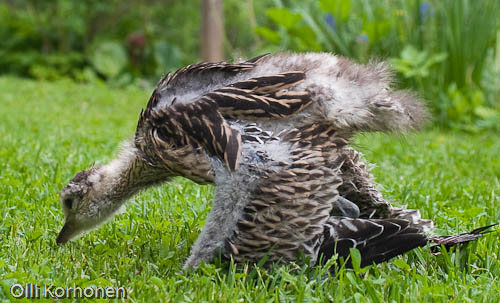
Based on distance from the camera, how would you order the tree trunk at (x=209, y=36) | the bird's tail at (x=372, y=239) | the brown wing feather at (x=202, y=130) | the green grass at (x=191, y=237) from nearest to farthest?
A: the green grass at (x=191, y=237) < the brown wing feather at (x=202, y=130) < the bird's tail at (x=372, y=239) < the tree trunk at (x=209, y=36)

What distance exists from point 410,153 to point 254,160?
11.8 feet

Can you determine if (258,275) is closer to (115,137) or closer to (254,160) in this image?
(254,160)

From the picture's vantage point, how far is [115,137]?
6.41 meters

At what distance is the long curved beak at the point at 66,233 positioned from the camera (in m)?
3.28

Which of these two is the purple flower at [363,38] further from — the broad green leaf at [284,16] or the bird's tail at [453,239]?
the bird's tail at [453,239]

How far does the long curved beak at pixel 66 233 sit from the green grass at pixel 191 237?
0.04 m

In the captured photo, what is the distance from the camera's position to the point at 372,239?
9.50ft

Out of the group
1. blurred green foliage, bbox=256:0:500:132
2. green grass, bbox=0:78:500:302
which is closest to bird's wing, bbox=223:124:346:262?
green grass, bbox=0:78:500:302

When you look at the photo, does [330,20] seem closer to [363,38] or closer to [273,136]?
[363,38]

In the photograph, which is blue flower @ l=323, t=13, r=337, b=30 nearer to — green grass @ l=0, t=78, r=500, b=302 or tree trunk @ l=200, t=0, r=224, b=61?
green grass @ l=0, t=78, r=500, b=302

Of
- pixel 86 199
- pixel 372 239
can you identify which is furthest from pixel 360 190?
pixel 86 199

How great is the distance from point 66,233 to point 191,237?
26.4 inches

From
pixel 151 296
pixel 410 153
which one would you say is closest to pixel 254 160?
pixel 151 296

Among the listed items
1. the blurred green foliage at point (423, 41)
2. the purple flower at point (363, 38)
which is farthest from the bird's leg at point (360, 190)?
the purple flower at point (363, 38)
